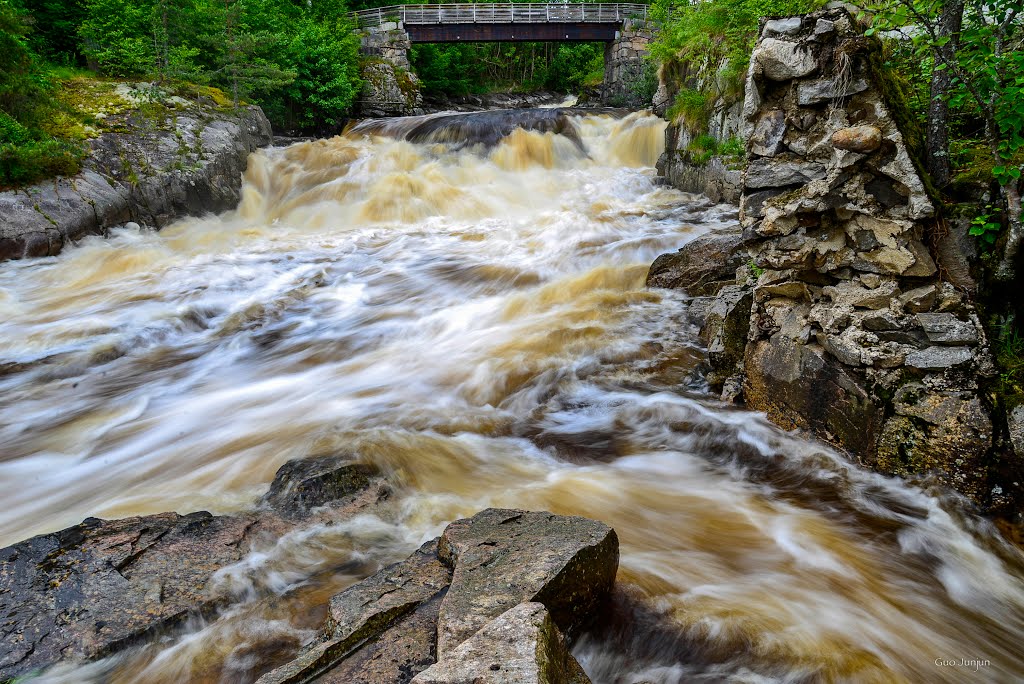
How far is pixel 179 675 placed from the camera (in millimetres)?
2545

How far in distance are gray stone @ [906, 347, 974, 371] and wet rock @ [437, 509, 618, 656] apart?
8.01ft

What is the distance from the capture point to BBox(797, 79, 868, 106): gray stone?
415 cm

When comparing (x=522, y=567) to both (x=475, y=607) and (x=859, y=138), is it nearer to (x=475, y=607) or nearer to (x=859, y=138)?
(x=475, y=607)

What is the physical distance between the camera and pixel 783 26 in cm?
442

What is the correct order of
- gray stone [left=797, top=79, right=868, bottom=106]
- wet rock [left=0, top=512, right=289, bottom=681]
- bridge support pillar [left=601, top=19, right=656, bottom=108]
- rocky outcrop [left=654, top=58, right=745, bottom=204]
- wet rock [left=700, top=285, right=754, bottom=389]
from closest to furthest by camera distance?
wet rock [left=0, top=512, right=289, bottom=681] < gray stone [left=797, top=79, right=868, bottom=106] < wet rock [left=700, top=285, right=754, bottom=389] < rocky outcrop [left=654, top=58, right=745, bottom=204] < bridge support pillar [left=601, top=19, right=656, bottom=108]

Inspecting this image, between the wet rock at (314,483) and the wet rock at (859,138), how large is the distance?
3984 mm

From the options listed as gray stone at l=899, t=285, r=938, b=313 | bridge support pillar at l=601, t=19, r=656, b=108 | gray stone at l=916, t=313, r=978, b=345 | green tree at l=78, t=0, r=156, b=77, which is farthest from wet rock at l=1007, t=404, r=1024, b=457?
bridge support pillar at l=601, t=19, r=656, b=108

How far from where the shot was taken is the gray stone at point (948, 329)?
374 cm

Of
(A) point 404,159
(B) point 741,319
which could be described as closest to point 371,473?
(B) point 741,319

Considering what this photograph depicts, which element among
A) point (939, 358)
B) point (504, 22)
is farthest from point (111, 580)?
point (504, 22)

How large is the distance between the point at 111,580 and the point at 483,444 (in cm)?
271

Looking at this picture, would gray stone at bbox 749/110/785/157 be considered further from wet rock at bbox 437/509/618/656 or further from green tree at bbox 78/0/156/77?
green tree at bbox 78/0/156/77

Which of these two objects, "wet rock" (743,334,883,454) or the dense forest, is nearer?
"wet rock" (743,334,883,454)

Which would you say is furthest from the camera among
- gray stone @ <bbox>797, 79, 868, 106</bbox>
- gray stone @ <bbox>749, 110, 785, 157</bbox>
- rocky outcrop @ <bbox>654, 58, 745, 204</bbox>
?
rocky outcrop @ <bbox>654, 58, 745, 204</bbox>
